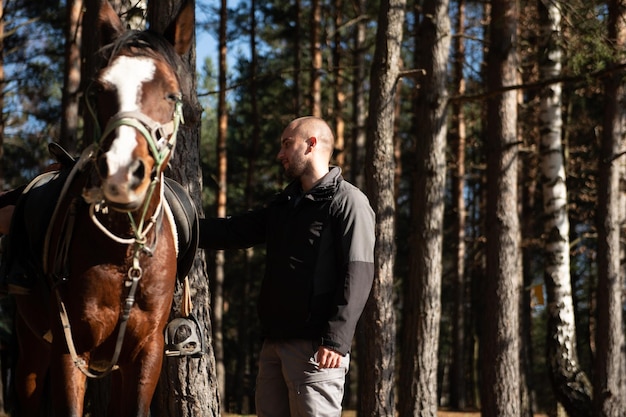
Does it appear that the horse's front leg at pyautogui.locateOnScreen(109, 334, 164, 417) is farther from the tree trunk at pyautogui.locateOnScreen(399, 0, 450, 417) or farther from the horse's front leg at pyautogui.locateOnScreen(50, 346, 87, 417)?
the tree trunk at pyautogui.locateOnScreen(399, 0, 450, 417)

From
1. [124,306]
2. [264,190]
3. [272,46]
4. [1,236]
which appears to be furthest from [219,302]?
[124,306]

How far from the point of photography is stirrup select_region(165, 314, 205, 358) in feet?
18.2

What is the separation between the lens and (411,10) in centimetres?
2252

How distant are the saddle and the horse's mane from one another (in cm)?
86

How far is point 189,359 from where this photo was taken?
699 cm

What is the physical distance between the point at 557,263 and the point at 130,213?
1196cm

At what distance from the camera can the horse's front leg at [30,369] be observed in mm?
5863

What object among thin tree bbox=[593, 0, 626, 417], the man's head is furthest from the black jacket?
thin tree bbox=[593, 0, 626, 417]

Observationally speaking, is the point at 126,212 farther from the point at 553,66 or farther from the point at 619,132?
the point at 619,132

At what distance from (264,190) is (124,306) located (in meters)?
26.3

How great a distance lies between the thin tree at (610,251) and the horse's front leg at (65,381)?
12598 mm

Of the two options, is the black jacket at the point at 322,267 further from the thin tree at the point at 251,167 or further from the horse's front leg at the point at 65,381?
the thin tree at the point at 251,167

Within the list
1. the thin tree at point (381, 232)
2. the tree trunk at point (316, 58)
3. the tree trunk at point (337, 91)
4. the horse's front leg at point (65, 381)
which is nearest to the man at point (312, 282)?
the horse's front leg at point (65, 381)

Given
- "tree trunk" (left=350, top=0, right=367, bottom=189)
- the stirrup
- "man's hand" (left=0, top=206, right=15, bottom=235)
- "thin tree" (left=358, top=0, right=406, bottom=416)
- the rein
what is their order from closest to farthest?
the rein → the stirrup → "man's hand" (left=0, top=206, right=15, bottom=235) → "thin tree" (left=358, top=0, right=406, bottom=416) → "tree trunk" (left=350, top=0, right=367, bottom=189)
